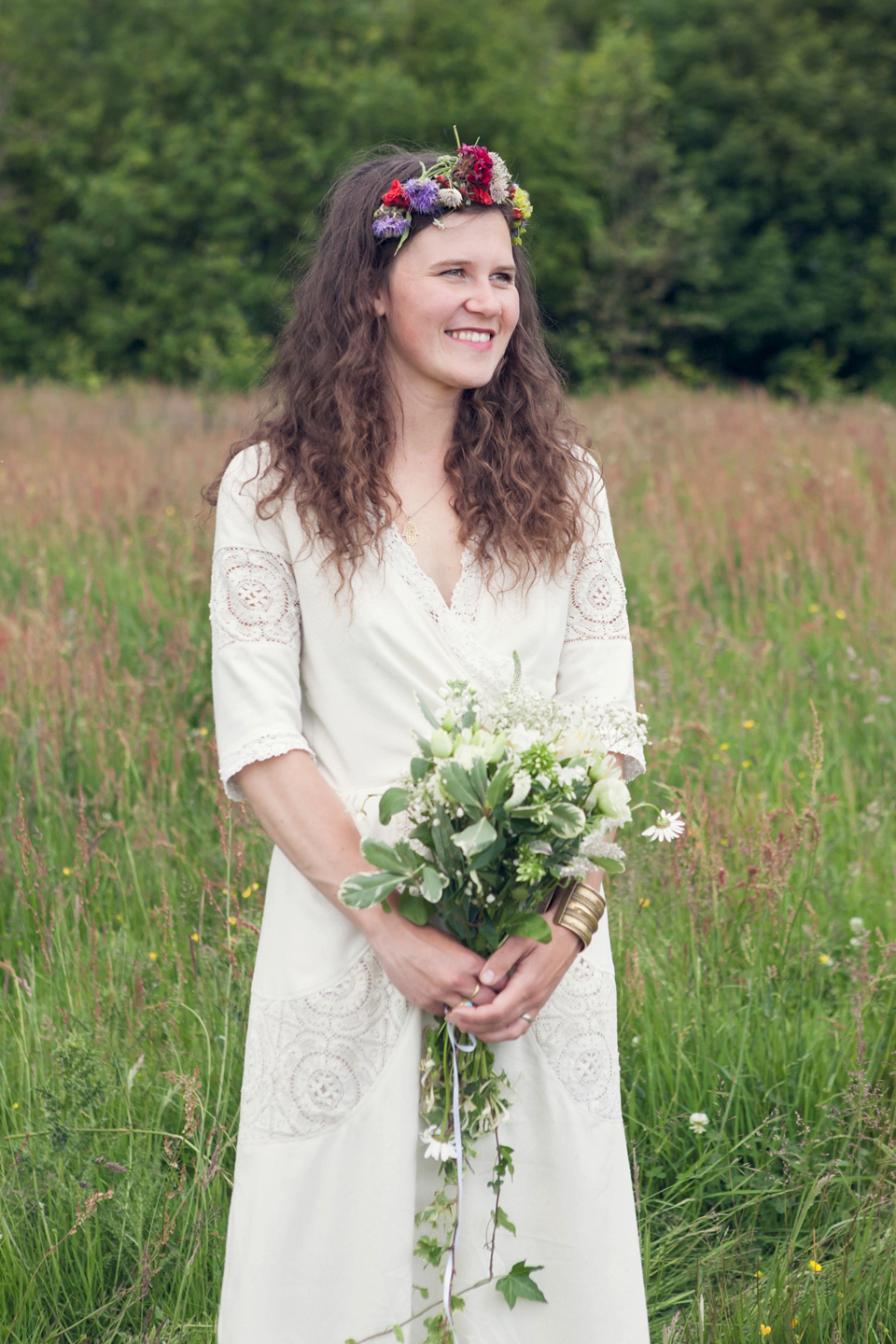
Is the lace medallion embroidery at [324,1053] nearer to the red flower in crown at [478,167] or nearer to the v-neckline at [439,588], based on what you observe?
the v-neckline at [439,588]

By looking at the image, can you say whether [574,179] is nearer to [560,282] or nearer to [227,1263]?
[560,282]

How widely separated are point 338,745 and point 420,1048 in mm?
438

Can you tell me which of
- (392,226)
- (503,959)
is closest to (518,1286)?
(503,959)

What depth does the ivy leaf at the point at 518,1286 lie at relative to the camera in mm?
1635

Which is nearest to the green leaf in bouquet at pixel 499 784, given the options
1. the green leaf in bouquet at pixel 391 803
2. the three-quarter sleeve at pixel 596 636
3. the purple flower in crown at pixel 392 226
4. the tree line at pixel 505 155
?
the green leaf in bouquet at pixel 391 803

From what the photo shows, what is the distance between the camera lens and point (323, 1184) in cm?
162

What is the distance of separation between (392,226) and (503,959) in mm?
1085

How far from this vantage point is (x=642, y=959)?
277 cm

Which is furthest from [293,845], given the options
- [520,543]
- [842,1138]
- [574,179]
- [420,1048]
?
[574,179]

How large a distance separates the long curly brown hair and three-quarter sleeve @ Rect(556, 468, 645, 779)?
0.15 ft

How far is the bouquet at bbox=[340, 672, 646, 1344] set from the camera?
1.38 metres

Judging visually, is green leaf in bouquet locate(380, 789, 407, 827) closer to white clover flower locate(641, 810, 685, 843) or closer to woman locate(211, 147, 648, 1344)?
woman locate(211, 147, 648, 1344)

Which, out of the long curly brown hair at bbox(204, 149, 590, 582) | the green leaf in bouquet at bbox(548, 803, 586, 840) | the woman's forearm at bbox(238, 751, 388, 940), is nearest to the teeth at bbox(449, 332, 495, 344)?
the long curly brown hair at bbox(204, 149, 590, 582)

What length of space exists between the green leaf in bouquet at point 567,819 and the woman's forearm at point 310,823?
307mm
